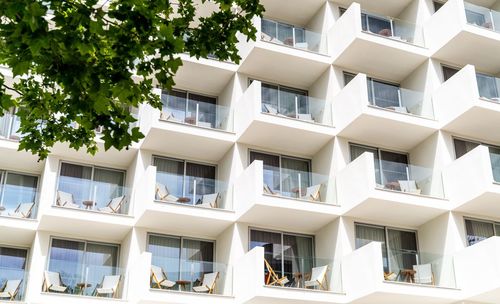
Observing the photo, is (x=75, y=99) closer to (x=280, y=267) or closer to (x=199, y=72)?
(x=280, y=267)

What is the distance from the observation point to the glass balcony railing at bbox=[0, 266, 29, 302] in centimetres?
1850

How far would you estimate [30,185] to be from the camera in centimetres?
2205

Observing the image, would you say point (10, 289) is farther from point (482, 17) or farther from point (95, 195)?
point (482, 17)

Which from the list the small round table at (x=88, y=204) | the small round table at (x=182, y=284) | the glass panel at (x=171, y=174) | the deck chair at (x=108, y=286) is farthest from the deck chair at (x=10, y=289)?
the glass panel at (x=171, y=174)

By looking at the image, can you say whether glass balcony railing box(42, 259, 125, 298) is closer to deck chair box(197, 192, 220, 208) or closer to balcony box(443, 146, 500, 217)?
deck chair box(197, 192, 220, 208)

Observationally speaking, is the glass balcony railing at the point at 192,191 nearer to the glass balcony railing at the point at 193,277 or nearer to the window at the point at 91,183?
the window at the point at 91,183

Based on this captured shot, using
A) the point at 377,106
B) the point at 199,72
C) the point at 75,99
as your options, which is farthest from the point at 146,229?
the point at 75,99

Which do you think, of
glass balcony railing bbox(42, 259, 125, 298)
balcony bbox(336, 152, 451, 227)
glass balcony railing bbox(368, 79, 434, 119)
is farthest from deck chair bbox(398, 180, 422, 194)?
glass balcony railing bbox(42, 259, 125, 298)

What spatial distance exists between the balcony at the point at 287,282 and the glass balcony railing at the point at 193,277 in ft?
1.27

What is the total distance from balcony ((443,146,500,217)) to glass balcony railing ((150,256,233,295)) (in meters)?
6.91

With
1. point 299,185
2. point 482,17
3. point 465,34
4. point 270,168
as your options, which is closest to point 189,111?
point 270,168

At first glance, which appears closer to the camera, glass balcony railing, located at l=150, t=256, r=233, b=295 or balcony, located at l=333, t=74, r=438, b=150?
glass balcony railing, located at l=150, t=256, r=233, b=295

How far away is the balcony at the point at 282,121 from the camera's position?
69.2ft

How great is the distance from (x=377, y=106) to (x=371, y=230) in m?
3.81
